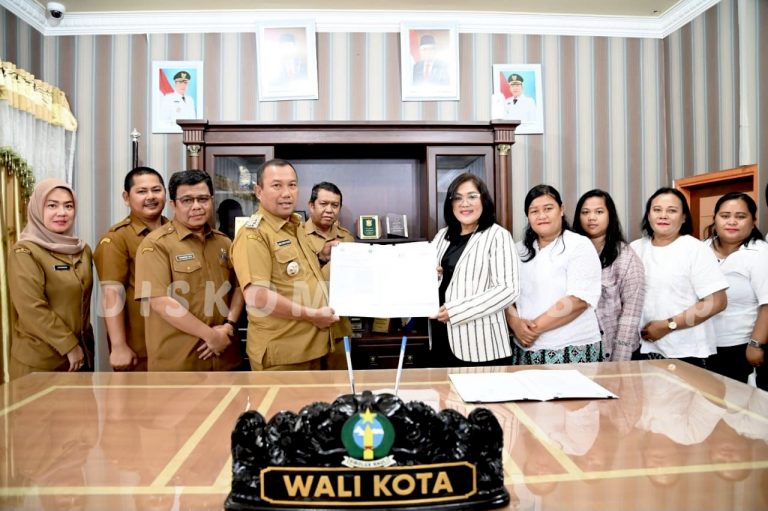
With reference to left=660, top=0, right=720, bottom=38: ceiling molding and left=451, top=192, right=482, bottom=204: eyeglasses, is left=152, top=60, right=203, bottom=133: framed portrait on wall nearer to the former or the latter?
left=451, top=192, right=482, bottom=204: eyeglasses

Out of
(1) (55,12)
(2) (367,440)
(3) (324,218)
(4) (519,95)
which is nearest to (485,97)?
(4) (519,95)

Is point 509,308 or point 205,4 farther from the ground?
point 205,4

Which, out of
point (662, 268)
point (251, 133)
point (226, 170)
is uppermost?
point (251, 133)

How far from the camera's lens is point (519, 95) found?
360 cm

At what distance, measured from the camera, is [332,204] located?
290 cm

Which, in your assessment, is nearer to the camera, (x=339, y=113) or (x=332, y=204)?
(x=332, y=204)

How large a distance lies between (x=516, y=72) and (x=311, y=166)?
1.62 metres

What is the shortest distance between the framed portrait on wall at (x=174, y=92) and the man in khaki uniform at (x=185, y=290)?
55.3 inches

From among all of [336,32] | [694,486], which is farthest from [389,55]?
[694,486]

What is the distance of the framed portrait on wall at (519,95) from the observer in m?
3.58

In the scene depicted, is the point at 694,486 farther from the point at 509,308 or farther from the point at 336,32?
the point at 336,32

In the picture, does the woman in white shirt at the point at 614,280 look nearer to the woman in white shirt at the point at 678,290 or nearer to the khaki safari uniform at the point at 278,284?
the woman in white shirt at the point at 678,290

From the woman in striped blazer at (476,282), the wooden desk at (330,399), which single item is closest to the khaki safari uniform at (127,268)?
the wooden desk at (330,399)

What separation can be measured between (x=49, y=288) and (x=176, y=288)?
1.96 feet
